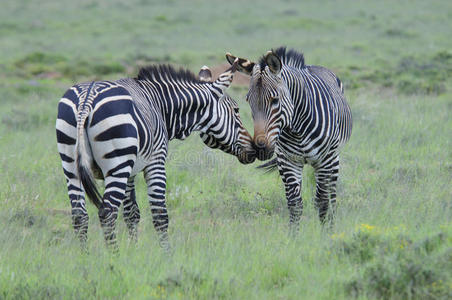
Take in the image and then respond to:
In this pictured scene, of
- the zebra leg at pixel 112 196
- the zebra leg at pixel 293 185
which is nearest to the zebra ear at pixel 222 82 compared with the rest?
the zebra leg at pixel 293 185

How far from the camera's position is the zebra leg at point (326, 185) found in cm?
597

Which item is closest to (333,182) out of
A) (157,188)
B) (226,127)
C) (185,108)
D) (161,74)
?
(226,127)

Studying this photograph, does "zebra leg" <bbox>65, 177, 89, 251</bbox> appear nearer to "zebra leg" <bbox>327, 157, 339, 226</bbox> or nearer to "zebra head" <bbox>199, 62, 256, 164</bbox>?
"zebra head" <bbox>199, 62, 256, 164</bbox>

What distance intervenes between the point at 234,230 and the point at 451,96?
8582 mm

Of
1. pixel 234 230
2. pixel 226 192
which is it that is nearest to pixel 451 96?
pixel 226 192

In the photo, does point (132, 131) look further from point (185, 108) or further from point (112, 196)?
point (185, 108)

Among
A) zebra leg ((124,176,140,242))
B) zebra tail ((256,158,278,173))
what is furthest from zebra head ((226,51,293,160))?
zebra tail ((256,158,278,173))

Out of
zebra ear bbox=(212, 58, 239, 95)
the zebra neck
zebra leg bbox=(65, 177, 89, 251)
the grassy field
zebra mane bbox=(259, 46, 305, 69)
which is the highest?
zebra mane bbox=(259, 46, 305, 69)

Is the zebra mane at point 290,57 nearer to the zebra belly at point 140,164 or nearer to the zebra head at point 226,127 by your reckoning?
the zebra head at point 226,127

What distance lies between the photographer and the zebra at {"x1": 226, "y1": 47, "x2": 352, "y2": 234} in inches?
208

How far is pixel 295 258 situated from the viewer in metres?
4.36

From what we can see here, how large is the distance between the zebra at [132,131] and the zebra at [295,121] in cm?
41

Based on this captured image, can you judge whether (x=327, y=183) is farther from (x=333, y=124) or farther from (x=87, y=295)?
(x=87, y=295)

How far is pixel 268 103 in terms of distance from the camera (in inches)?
207
